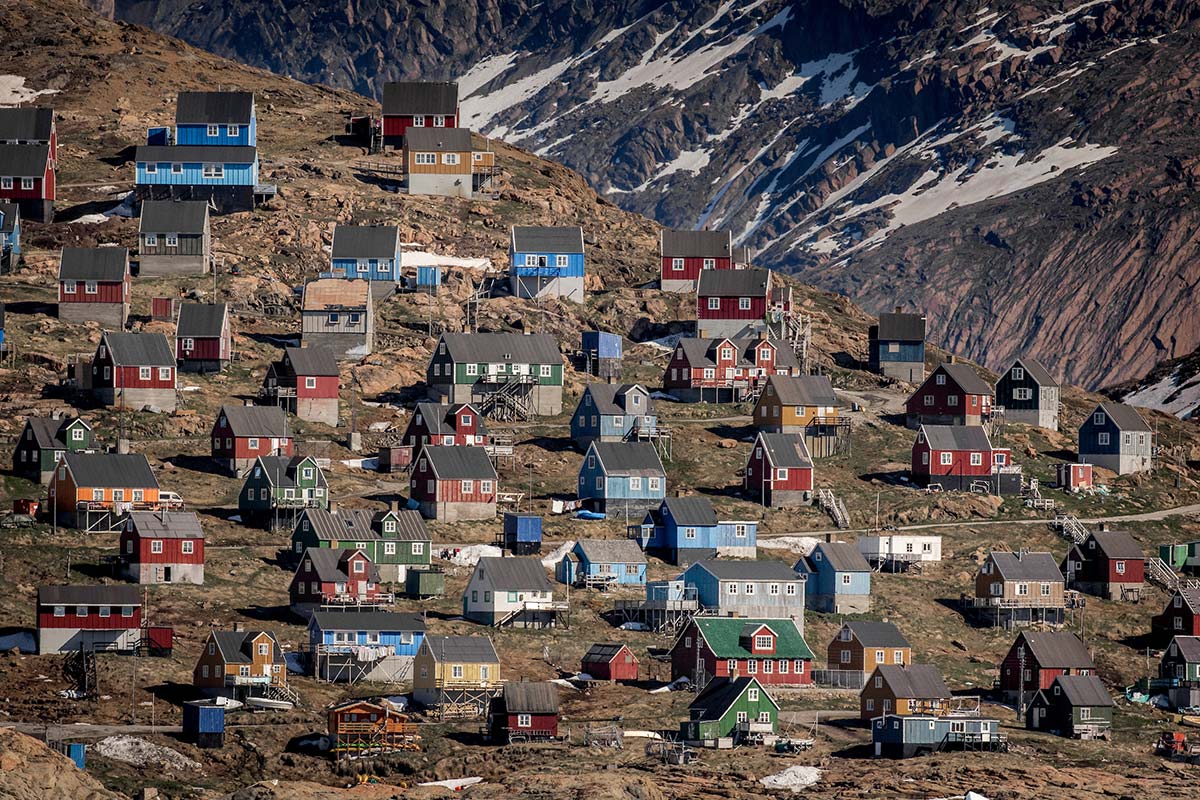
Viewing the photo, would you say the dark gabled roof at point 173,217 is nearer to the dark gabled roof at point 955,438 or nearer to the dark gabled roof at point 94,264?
the dark gabled roof at point 94,264

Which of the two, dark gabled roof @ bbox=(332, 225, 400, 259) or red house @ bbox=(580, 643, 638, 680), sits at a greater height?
dark gabled roof @ bbox=(332, 225, 400, 259)

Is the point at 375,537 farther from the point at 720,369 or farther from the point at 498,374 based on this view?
the point at 720,369

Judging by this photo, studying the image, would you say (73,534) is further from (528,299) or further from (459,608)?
(528,299)

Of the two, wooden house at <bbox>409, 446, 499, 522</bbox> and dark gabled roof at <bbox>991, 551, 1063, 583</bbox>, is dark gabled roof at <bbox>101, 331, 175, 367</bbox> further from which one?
dark gabled roof at <bbox>991, 551, 1063, 583</bbox>

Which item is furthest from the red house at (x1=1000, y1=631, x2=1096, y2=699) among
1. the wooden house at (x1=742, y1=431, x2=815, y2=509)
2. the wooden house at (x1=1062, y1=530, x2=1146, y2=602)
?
the wooden house at (x1=742, y1=431, x2=815, y2=509)

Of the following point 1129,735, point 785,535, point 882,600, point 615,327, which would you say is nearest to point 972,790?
point 1129,735
